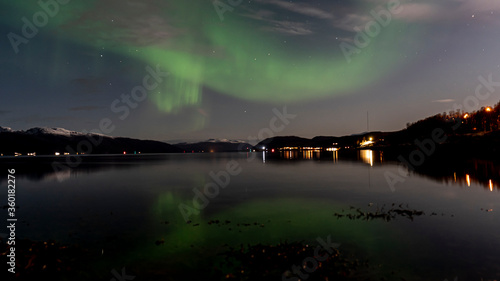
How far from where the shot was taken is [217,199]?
36.2 metres

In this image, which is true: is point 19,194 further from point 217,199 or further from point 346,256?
point 346,256

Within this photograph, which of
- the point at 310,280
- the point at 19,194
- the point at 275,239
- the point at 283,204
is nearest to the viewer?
the point at 310,280

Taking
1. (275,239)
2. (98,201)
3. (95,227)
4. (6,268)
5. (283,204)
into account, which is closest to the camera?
(6,268)

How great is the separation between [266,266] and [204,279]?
3.01 meters

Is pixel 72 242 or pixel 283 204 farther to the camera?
pixel 283 204

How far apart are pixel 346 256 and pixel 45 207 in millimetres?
33217

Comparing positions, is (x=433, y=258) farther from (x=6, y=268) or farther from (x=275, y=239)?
(x=6, y=268)

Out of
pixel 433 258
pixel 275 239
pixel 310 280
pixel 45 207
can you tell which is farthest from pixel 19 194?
pixel 433 258

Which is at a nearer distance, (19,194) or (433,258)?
(433,258)

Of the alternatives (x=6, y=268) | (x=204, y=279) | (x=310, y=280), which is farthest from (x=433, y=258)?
(x=6, y=268)

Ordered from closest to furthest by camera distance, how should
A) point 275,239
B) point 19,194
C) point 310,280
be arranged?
point 310,280 < point 275,239 < point 19,194

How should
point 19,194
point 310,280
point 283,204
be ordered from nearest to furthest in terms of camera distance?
point 310,280, point 283,204, point 19,194

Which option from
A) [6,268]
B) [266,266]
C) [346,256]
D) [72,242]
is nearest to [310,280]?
[266,266]

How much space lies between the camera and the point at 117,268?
563 inches
